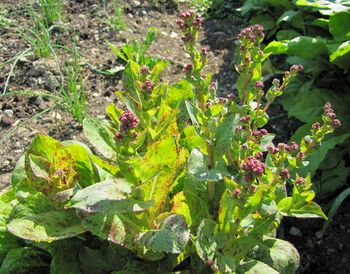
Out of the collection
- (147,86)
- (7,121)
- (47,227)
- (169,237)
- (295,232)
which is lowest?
(295,232)

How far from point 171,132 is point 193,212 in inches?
13.2

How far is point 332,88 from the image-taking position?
11.4ft

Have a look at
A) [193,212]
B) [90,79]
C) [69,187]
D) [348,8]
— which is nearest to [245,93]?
[193,212]

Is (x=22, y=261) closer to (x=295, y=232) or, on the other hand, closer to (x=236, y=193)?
(x=236, y=193)

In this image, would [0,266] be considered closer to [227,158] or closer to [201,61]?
[227,158]

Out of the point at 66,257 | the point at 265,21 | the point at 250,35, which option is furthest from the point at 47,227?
the point at 265,21

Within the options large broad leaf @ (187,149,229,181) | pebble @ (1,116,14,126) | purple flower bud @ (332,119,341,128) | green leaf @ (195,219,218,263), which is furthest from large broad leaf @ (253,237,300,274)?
pebble @ (1,116,14,126)

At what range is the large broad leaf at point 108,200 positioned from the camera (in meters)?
1.68

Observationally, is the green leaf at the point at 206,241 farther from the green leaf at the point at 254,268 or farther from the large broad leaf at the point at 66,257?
the large broad leaf at the point at 66,257

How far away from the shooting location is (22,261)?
211 cm

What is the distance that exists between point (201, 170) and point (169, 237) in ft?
0.92

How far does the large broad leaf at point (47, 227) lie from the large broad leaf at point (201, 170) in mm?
445

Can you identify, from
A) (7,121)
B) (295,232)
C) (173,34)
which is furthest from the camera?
(173,34)

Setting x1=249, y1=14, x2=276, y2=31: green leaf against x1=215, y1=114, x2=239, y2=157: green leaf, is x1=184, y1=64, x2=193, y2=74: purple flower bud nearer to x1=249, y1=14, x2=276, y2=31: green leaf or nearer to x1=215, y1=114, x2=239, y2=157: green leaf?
x1=215, y1=114, x2=239, y2=157: green leaf
